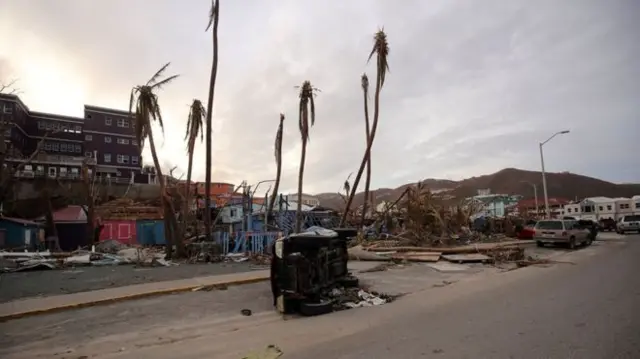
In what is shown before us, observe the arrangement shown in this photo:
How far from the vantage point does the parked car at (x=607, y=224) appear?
5612 cm

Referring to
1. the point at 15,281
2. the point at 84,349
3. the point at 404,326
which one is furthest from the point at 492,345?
the point at 15,281

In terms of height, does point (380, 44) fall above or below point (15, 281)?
above

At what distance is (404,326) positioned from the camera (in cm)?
711

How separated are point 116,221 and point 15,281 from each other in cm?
2564

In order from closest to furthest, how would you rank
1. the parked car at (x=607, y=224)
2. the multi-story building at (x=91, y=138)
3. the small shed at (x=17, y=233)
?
1. the small shed at (x=17, y=233)
2. the parked car at (x=607, y=224)
3. the multi-story building at (x=91, y=138)

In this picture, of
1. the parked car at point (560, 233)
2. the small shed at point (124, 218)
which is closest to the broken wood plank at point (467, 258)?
the parked car at point (560, 233)

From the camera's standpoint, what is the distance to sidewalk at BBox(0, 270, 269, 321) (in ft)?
29.3

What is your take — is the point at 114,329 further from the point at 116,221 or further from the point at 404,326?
the point at 116,221

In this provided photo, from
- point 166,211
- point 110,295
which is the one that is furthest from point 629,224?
point 110,295

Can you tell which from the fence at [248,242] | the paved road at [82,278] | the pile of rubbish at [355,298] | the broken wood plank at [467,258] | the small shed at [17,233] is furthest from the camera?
the small shed at [17,233]

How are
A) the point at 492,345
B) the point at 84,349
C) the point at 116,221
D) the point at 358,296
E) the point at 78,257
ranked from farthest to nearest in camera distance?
the point at 116,221 → the point at 78,257 → the point at 358,296 → the point at 84,349 → the point at 492,345

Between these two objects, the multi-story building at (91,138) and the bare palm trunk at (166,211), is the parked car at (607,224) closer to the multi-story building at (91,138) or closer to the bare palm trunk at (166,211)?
the bare palm trunk at (166,211)

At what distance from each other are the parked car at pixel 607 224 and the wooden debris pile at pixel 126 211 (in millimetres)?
54771

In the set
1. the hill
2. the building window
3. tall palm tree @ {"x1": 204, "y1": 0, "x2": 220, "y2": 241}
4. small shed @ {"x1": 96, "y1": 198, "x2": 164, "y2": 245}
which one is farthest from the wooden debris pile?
the hill
